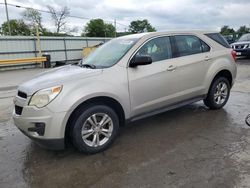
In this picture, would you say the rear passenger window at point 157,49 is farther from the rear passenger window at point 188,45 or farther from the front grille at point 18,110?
the front grille at point 18,110

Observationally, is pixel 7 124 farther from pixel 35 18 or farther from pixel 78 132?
pixel 35 18

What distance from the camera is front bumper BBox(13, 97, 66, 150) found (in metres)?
3.39

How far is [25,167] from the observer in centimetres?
354

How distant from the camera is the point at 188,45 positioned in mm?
4977

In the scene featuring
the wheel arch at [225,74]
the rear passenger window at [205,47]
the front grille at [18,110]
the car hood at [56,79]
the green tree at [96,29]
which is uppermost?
the green tree at [96,29]

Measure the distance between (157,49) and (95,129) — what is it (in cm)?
180

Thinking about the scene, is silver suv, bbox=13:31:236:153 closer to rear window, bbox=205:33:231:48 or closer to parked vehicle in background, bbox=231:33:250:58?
rear window, bbox=205:33:231:48

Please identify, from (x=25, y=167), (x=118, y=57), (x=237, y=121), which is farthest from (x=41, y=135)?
(x=237, y=121)

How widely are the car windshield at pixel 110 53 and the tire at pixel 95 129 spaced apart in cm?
79

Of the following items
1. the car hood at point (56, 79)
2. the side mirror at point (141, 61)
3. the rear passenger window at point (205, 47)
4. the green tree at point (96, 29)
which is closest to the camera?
the car hood at point (56, 79)

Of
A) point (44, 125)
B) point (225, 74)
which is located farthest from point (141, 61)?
point (225, 74)

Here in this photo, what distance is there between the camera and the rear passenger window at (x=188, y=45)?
4.83m

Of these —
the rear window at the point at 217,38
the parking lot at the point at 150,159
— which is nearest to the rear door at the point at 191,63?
the rear window at the point at 217,38

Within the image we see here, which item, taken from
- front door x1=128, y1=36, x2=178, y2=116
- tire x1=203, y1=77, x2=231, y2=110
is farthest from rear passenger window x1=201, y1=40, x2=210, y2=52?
front door x1=128, y1=36, x2=178, y2=116
